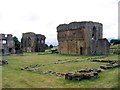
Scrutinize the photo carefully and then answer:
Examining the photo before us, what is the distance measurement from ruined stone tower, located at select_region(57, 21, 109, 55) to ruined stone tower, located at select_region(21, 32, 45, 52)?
18.9 metres

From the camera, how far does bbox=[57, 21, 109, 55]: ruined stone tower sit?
41.1 metres

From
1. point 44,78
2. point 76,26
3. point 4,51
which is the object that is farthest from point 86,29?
point 44,78

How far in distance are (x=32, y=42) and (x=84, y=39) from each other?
25216 mm

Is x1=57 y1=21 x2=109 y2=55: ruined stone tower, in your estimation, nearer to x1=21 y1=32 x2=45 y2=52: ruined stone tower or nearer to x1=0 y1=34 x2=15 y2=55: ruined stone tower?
x1=0 y1=34 x2=15 y2=55: ruined stone tower

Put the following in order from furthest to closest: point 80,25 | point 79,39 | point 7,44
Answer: point 7,44, point 79,39, point 80,25

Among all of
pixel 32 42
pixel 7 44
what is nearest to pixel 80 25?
pixel 7 44

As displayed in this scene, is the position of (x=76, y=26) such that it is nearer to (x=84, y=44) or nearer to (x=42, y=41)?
(x=84, y=44)

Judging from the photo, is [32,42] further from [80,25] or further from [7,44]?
[80,25]

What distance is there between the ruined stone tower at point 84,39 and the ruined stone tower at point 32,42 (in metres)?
18.9

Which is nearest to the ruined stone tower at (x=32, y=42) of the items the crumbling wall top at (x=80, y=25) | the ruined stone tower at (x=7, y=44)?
the ruined stone tower at (x=7, y=44)

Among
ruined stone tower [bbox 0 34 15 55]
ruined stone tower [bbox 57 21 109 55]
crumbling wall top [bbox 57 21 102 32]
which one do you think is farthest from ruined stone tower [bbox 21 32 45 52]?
crumbling wall top [bbox 57 21 102 32]

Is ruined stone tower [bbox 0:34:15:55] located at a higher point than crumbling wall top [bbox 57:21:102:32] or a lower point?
lower

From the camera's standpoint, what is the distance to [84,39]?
42.2m

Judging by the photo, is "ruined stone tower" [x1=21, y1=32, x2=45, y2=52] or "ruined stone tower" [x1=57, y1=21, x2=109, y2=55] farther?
"ruined stone tower" [x1=21, y1=32, x2=45, y2=52]
